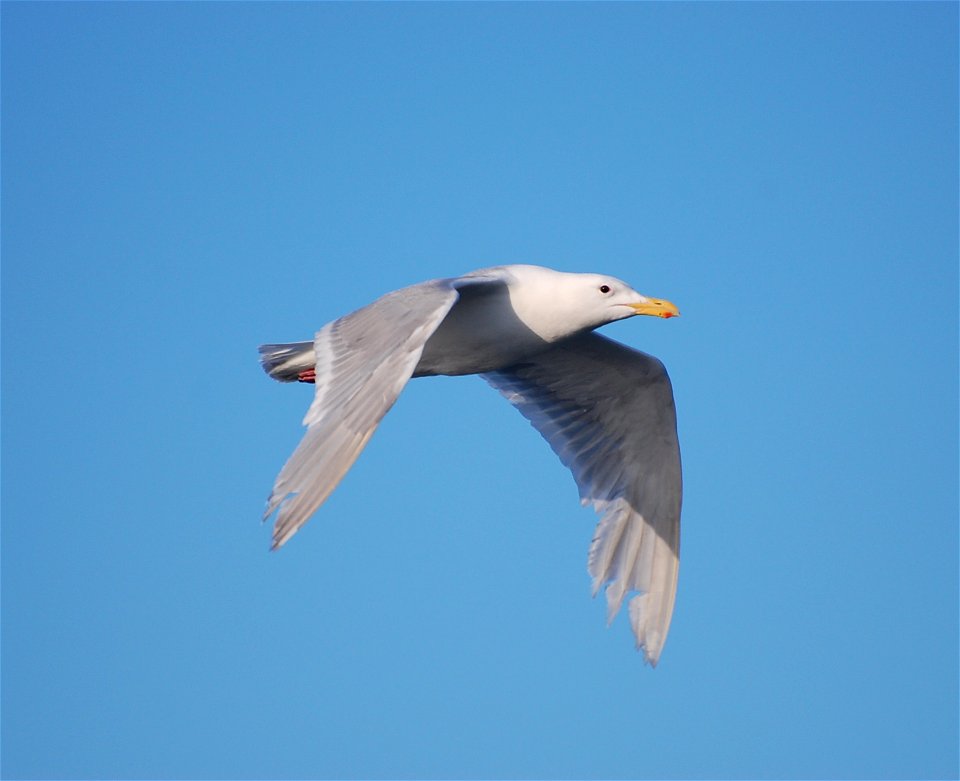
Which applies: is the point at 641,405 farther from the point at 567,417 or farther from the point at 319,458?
the point at 319,458

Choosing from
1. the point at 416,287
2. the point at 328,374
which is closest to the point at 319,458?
the point at 328,374

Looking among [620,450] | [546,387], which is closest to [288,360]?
[546,387]

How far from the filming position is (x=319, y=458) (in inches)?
305

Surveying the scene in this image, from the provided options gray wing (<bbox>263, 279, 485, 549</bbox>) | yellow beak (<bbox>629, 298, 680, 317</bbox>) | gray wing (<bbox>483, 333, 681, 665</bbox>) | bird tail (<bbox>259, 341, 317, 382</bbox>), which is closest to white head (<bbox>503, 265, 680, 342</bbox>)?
yellow beak (<bbox>629, 298, 680, 317</bbox>)

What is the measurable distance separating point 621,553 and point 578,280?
2771 mm

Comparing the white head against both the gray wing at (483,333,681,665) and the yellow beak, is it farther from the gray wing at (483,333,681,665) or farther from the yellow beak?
the gray wing at (483,333,681,665)

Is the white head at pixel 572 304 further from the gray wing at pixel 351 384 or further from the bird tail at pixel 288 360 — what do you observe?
the bird tail at pixel 288 360

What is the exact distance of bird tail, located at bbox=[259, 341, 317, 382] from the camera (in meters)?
11.4

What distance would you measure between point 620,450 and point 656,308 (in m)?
2.22

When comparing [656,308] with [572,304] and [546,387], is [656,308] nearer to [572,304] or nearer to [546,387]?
[572,304]

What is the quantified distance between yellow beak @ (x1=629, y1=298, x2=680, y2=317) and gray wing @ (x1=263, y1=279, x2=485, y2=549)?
1434 mm

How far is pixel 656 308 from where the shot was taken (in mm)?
10492

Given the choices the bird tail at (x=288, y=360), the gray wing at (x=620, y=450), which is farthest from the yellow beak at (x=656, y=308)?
the bird tail at (x=288, y=360)

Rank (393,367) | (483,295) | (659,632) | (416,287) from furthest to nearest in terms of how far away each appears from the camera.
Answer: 1. (659,632)
2. (483,295)
3. (416,287)
4. (393,367)
